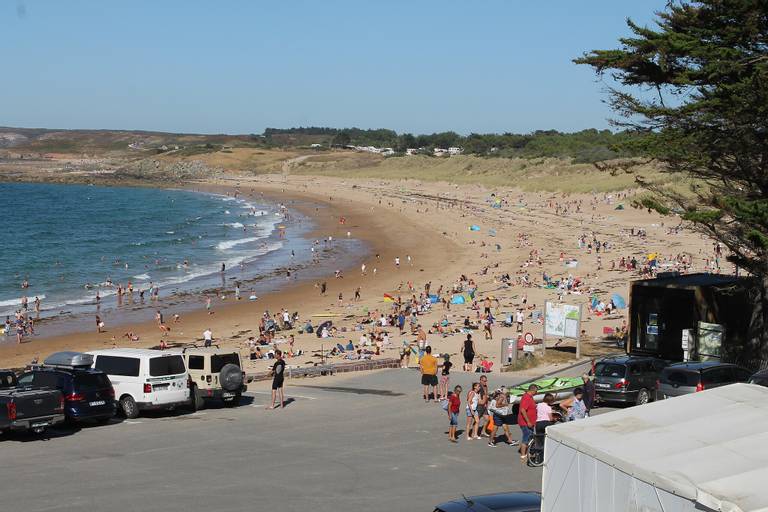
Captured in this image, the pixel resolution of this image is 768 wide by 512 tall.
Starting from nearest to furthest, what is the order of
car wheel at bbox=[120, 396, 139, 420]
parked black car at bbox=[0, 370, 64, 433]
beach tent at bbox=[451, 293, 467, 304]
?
parked black car at bbox=[0, 370, 64, 433], car wheel at bbox=[120, 396, 139, 420], beach tent at bbox=[451, 293, 467, 304]

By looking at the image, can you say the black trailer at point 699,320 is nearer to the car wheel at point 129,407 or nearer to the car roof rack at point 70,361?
the car wheel at point 129,407

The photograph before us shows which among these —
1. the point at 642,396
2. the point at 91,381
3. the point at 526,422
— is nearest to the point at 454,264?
the point at 642,396

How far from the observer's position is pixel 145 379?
2027 cm

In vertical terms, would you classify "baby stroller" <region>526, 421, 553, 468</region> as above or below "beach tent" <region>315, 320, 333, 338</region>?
above

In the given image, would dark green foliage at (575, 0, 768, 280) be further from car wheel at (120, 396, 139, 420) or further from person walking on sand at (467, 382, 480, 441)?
car wheel at (120, 396, 139, 420)

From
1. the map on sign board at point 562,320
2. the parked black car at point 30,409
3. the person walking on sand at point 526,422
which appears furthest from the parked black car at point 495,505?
the map on sign board at point 562,320

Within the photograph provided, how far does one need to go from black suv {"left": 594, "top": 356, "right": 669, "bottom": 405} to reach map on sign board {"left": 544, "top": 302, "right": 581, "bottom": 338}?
5.75 meters

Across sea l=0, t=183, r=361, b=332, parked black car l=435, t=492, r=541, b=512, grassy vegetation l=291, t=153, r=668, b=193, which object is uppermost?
grassy vegetation l=291, t=153, r=668, b=193

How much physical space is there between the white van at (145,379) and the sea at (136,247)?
27.1m

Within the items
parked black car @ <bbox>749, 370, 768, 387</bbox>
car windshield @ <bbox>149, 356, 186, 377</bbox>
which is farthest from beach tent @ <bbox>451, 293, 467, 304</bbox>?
parked black car @ <bbox>749, 370, 768, 387</bbox>

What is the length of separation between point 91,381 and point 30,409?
5.47 ft

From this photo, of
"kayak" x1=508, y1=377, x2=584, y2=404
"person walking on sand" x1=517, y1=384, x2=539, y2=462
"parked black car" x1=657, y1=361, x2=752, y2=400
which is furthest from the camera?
"kayak" x1=508, y1=377, x2=584, y2=404

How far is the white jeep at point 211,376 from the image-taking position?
2161 centimetres

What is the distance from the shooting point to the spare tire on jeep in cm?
2158
